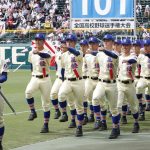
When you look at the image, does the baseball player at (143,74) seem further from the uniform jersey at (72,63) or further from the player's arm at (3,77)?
the player's arm at (3,77)

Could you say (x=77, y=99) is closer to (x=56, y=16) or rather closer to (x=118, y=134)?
(x=118, y=134)

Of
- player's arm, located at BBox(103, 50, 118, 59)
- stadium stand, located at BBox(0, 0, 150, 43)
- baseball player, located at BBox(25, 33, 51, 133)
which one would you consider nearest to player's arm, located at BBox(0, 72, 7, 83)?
baseball player, located at BBox(25, 33, 51, 133)

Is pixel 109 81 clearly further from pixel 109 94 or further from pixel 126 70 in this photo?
pixel 126 70

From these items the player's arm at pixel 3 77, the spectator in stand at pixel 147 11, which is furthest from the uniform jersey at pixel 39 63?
the spectator in stand at pixel 147 11

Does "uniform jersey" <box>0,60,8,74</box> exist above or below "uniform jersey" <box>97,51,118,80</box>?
above

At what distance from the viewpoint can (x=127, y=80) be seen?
12445 millimetres

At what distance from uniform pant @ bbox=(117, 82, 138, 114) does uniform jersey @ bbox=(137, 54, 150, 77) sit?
2.29m

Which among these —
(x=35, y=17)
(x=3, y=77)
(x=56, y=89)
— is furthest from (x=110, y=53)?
(x=35, y=17)

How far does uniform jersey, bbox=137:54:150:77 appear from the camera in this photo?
14523mm

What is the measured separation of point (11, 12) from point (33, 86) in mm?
24697

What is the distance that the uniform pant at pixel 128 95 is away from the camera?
12.2 metres

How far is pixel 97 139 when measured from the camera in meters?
11.5

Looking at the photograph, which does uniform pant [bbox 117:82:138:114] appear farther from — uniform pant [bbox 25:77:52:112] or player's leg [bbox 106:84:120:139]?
uniform pant [bbox 25:77:52:112]

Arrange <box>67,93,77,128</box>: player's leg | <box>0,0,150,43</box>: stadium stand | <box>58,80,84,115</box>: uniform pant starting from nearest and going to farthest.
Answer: <box>58,80,84,115</box>: uniform pant < <box>67,93,77,128</box>: player's leg < <box>0,0,150,43</box>: stadium stand
